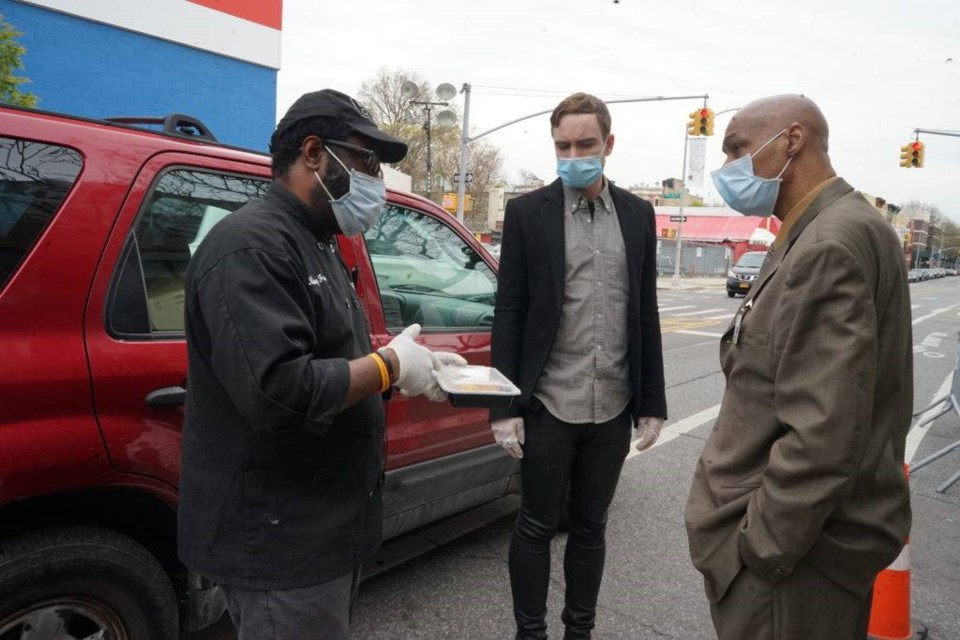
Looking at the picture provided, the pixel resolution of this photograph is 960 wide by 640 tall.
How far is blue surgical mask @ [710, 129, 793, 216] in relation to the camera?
67.4 inches

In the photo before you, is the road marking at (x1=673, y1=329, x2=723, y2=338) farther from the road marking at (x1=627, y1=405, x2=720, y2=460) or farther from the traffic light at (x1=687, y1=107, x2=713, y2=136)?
the traffic light at (x1=687, y1=107, x2=713, y2=136)

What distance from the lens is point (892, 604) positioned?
2.73 metres

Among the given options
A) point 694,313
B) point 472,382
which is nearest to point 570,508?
point 472,382

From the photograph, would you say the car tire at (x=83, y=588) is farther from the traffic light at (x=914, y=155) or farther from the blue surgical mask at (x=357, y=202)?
the traffic light at (x=914, y=155)

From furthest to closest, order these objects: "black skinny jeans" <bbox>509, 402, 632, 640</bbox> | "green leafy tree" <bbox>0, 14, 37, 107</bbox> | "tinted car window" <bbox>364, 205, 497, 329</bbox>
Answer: "green leafy tree" <bbox>0, 14, 37, 107</bbox> < "tinted car window" <bbox>364, 205, 497, 329</bbox> < "black skinny jeans" <bbox>509, 402, 632, 640</bbox>

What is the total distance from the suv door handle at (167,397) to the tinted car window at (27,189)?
477 mm

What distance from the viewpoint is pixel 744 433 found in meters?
1.54

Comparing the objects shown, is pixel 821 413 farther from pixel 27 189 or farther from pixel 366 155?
pixel 27 189

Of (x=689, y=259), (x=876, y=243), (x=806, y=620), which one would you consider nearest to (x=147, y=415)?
(x=806, y=620)

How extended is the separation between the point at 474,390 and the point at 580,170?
1119 mm

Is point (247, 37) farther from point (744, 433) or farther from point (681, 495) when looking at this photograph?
point (744, 433)

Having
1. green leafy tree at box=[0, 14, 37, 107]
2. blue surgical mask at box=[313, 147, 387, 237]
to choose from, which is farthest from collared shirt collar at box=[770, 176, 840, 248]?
green leafy tree at box=[0, 14, 37, 107]

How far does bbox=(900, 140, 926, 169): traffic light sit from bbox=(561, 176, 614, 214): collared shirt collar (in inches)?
908

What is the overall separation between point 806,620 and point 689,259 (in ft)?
141
